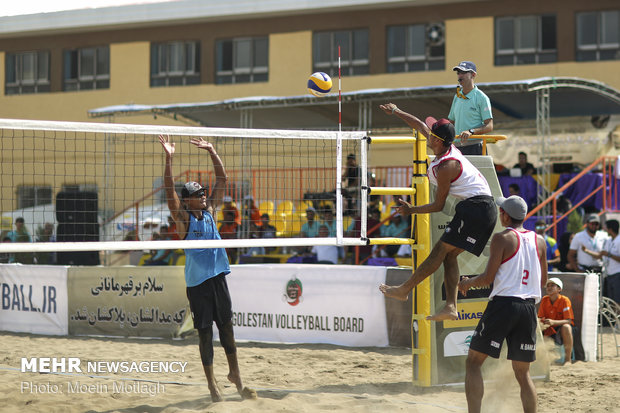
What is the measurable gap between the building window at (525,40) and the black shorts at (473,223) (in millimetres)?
17940

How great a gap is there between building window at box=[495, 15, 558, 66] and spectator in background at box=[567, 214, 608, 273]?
11.8 m

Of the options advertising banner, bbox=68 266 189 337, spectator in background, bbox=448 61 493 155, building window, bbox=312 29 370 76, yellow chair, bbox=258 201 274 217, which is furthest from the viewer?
building window, bbox=312 29 370 76

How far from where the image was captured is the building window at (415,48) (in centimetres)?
2320

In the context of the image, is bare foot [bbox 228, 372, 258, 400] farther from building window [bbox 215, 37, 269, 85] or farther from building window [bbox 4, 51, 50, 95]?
building window [bbox 4, 51, 50, 95]

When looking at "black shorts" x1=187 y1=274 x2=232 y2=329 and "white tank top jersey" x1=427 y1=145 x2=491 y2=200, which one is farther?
"black shorts" x1=187 y1=274 x2=232 y2=329

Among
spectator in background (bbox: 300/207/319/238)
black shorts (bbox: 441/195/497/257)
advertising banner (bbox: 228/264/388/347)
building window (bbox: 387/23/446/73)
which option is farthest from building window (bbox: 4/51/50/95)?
black shorts (bbox: 441/195/497/257)

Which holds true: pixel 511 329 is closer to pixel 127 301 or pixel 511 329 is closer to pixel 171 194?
pixel 171 194

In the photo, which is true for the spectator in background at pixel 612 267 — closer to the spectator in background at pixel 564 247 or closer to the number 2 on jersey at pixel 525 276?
the spectator in background at pixel 564 247

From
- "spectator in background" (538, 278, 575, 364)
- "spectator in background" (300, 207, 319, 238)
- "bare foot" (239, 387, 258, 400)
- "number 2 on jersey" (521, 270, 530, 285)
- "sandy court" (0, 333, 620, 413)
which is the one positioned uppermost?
"spectator in background" (300, 207, 319, 238)

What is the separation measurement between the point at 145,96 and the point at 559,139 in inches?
585

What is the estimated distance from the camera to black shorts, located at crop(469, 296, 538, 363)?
209 inches

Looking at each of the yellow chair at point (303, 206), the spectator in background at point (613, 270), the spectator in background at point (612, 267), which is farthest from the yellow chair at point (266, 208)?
the spectator in background at point (613, 270)

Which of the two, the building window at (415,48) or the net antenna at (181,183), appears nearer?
the net antenna at (181,183)

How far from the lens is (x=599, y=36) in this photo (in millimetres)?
21797
